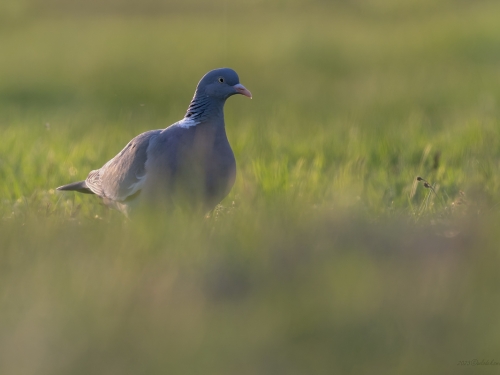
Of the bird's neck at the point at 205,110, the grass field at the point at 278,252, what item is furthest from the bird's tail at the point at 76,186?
the bird's neck at the point at 205,110

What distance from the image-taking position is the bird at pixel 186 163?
16.0 ft

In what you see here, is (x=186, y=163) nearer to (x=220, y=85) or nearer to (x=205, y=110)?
(x=205, y=110)

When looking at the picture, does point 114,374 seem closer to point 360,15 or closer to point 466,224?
point 466,224

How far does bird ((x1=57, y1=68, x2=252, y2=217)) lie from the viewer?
16.0 feet

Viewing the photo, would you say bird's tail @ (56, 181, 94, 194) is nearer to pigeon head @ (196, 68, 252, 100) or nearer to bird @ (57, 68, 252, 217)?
bird @ (57, 68, 252, 217)

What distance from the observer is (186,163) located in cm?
493

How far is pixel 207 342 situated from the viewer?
272 cm

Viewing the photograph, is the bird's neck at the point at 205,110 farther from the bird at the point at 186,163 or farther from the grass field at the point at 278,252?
the grass field at the point at 278,252

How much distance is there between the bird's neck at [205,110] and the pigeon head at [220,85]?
37mm

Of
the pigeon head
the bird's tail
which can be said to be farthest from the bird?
the bird's tail

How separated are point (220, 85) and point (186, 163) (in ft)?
2.36

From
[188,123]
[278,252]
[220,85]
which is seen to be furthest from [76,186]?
[278,252]

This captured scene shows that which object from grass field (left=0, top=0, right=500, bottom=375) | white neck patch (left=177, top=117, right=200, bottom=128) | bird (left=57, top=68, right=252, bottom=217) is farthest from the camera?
white neck patch (left=177, top=117, right=200, bottom=128)

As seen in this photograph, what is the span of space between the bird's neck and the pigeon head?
0.12 ft
